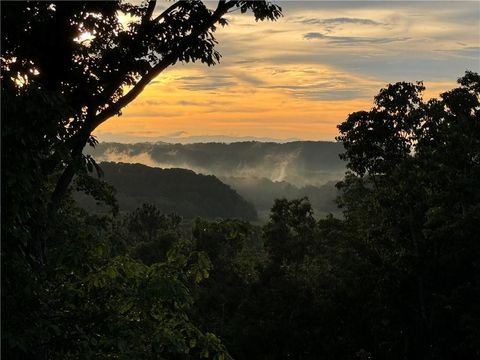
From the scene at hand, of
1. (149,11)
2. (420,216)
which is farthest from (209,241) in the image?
(149,11)

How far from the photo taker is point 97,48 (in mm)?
10234

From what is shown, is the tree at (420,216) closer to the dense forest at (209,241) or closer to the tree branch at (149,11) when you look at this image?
the dense forest at (209,241)

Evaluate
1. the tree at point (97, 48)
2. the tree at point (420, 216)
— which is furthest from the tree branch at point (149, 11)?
the tree at point (420, 216)

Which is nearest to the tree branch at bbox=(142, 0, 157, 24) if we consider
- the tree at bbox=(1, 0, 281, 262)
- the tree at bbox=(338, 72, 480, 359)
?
the tree at bbox=(1, 0, 281, 262)

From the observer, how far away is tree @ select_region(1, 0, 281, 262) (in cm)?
889

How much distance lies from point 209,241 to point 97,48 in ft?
143

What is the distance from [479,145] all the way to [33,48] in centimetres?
1813

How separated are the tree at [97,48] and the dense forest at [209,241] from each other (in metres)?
0.03

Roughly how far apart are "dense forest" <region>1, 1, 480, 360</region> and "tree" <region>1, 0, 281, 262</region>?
30 mm

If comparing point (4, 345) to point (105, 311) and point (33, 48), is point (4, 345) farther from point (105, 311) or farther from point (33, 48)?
point (33, 48)

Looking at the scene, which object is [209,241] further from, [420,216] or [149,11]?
[149,11]

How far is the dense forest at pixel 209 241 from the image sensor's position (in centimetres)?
679

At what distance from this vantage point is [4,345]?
632 cm

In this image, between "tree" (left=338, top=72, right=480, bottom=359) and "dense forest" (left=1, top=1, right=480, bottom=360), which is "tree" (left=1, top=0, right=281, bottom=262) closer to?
"dense forest" (left=1, top=1, right=480, bottom=360)
